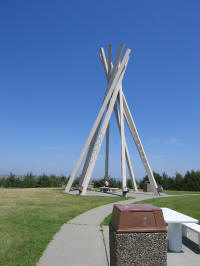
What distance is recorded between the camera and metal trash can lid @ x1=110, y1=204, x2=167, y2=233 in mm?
3618

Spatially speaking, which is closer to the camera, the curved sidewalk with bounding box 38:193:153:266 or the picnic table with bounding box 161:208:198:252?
the curved sidewalk with bounding box 38:193:153:266

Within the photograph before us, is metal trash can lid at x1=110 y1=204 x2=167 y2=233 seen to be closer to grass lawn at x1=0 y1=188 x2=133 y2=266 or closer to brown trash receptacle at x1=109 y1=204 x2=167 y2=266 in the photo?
brown trash receptacle at x1=109 y1=204 x2=167 y2=266

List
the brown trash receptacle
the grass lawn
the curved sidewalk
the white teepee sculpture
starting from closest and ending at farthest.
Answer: the brown trash receptacle, the curved sidewalk, the grass lawn, the white teepee sculpture

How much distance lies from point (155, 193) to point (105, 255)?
1221 cm

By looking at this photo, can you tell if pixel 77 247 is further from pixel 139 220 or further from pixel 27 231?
pixel 139 220

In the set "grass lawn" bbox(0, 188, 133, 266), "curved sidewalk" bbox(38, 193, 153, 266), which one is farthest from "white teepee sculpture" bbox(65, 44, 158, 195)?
"curved sidewalk" bbox(38, 193, 153, 266)

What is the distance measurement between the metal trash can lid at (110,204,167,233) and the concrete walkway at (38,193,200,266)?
1108mm

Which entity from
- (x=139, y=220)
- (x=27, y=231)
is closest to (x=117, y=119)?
(x=27, y=231)

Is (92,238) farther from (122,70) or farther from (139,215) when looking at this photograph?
(122,70)

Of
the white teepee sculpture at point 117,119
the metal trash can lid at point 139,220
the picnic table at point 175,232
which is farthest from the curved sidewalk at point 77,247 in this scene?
the white teepee sculpture at point 117,119

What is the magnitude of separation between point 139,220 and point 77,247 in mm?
2028

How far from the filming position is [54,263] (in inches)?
164

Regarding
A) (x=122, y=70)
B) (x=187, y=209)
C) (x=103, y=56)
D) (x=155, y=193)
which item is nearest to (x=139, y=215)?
(x=187, y=209)

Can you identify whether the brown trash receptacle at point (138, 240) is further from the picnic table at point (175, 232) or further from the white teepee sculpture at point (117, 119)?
the white teepee sculpture at point (117, 119)
